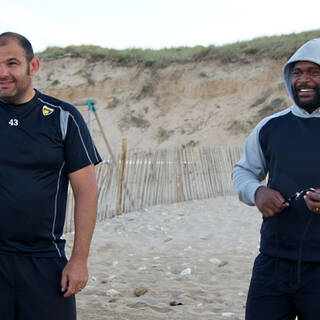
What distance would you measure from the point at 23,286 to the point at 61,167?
504 millimetres

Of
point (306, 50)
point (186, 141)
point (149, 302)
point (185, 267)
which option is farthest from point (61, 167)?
point (186, 141)

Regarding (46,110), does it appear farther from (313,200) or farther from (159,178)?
(159,178)

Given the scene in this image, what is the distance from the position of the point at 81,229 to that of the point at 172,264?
11.3 feet

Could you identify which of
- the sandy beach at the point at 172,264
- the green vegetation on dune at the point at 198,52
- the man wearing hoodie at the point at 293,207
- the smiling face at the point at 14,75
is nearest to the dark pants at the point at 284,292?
the man wearing hoodie at the point at 293,207

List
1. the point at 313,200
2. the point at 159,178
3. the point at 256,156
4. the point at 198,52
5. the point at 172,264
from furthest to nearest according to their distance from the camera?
the point at 198,52 < the point at 159,178 < the point at 172,264 < the point at 256,156 < the point at 313,200

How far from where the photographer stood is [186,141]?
2003cm

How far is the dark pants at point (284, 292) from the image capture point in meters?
1.98

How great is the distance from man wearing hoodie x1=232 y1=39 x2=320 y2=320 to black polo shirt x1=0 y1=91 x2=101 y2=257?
834mm

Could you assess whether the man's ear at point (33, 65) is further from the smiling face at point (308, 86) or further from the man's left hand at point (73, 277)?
the smiling face at point (308, 86)

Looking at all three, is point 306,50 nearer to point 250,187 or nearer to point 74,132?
point 250,187

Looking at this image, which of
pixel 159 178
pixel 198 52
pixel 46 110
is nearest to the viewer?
pixel 46 110

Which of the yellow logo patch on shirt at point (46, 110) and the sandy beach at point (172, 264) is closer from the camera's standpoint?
the yellow logo patch on shirt at point (46, 110)

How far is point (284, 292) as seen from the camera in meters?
2.02

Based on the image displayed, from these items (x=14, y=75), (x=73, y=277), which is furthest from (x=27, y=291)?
(x=14, y=75)
